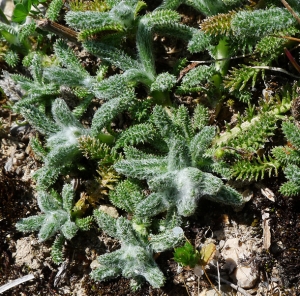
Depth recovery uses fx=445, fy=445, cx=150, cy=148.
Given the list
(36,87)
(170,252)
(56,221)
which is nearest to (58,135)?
(36,87)

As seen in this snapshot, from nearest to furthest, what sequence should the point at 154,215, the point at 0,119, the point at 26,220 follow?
1. the point at 154,215
2. the point at 26,220
3. the point at 0,119

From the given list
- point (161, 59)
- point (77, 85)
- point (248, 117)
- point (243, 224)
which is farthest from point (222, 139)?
point (77, 85)

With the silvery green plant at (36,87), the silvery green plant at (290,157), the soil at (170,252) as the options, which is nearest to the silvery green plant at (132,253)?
the soil at (170,252)

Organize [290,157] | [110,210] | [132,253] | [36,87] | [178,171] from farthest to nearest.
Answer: [36,87], [110,210], [132,253], [178,171], [290,157]

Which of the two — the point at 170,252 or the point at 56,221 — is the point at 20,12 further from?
the point at 170,252

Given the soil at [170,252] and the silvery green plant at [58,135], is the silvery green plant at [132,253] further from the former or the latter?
the silvery green plant at [58,135]

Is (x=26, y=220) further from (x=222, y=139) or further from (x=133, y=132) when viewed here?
(x=222, y=139)
